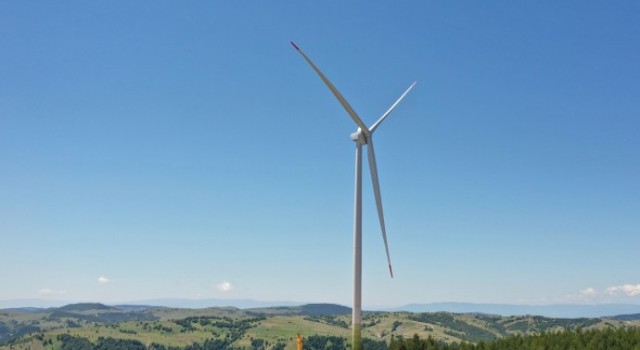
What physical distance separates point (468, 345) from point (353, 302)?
239ft

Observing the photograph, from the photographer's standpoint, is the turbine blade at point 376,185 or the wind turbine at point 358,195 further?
the turbine blade at point 376,185

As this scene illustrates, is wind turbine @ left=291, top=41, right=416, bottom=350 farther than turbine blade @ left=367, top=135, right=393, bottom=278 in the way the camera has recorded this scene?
No

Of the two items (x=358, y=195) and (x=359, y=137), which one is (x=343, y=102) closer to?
(x=359, y=137)

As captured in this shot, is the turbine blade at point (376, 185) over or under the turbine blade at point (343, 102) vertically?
under

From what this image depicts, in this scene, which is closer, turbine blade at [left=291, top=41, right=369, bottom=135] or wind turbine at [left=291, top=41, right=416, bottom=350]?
wind turbine at [left=291, top=41, right=416, bottom=350]

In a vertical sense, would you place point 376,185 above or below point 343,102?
below

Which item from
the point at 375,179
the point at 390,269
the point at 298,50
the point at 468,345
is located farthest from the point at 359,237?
the point at 468,345

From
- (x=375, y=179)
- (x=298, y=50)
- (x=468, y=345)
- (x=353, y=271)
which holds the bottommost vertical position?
(x=468, y=345)

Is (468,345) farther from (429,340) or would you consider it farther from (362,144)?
(362,144)

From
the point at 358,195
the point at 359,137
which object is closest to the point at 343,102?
the point at 359,137

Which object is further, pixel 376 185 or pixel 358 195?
pixel 376 185

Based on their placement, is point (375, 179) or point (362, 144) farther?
point (375, 179)

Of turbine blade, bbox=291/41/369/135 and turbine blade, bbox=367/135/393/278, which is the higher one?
turbine blade, bbox=291/41/369/135

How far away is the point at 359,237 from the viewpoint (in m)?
90.9
